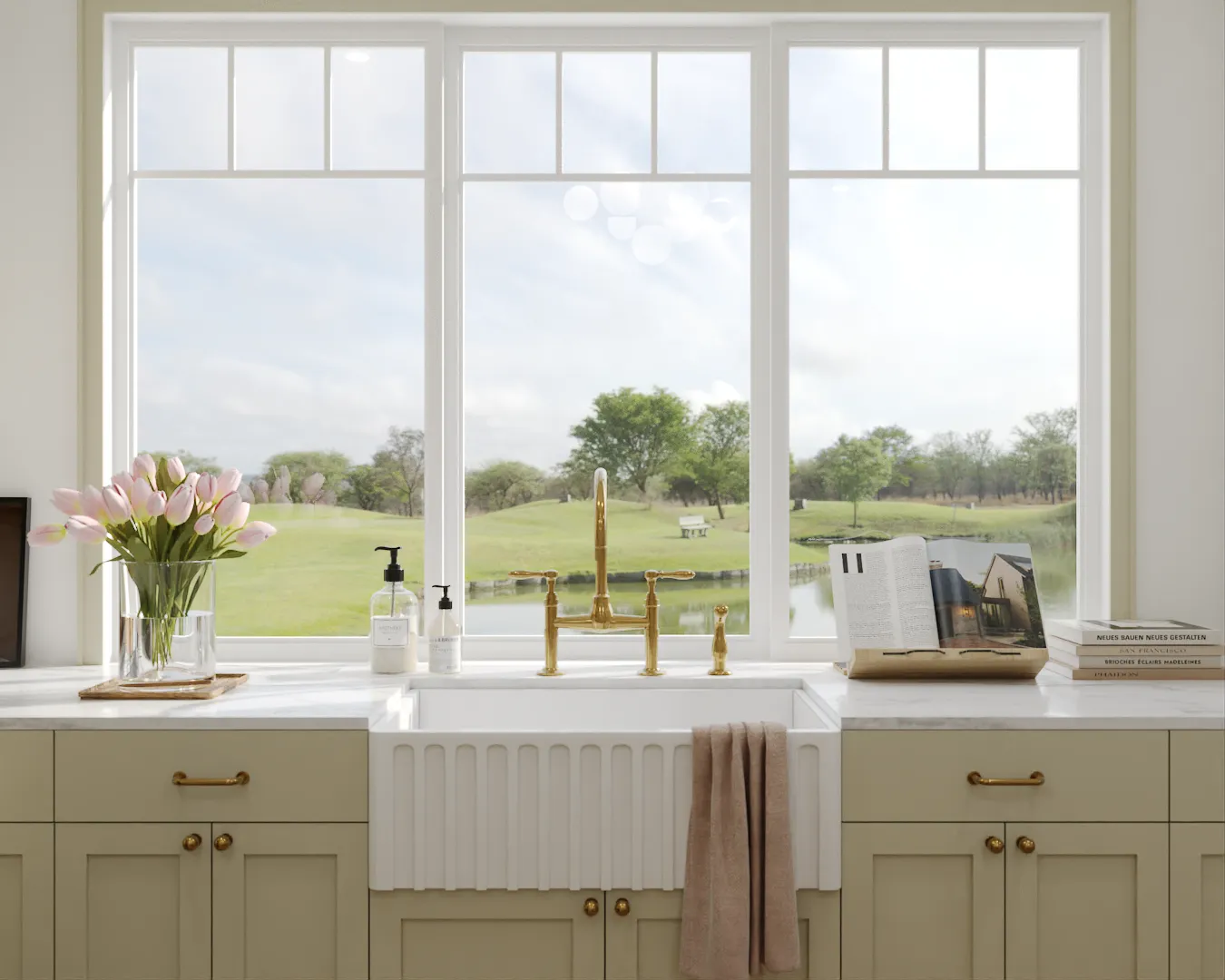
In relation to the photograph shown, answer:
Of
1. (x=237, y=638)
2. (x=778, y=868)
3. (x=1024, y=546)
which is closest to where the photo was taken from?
(x=778, y=868)

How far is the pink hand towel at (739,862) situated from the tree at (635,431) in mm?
850

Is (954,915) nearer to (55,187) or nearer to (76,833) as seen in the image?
(76,833)

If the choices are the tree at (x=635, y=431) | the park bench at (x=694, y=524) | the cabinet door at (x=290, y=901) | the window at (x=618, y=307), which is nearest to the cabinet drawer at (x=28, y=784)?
the cabinet door at (x=290, y=901)

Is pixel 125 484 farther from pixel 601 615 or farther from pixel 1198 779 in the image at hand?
pixel 1198 779

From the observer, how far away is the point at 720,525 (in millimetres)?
2348

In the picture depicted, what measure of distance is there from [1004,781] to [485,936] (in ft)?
3.23

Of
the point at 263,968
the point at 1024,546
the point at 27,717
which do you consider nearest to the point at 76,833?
Answer: the point at 27,717

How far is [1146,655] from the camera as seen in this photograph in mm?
→ 2021

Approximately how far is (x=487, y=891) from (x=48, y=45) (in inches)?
86.2

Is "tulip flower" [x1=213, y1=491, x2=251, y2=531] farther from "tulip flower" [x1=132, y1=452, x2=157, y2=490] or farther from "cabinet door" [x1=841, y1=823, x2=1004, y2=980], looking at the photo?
"cabinet door" [x1=841, y1=823, x2=1004, y2=980]

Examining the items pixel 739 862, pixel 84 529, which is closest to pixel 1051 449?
pixel 739 862

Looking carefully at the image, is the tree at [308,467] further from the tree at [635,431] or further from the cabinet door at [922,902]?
the cabinet door at [922,902]

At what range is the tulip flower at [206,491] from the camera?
1.93 m

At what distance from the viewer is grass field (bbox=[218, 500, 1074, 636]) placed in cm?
233
